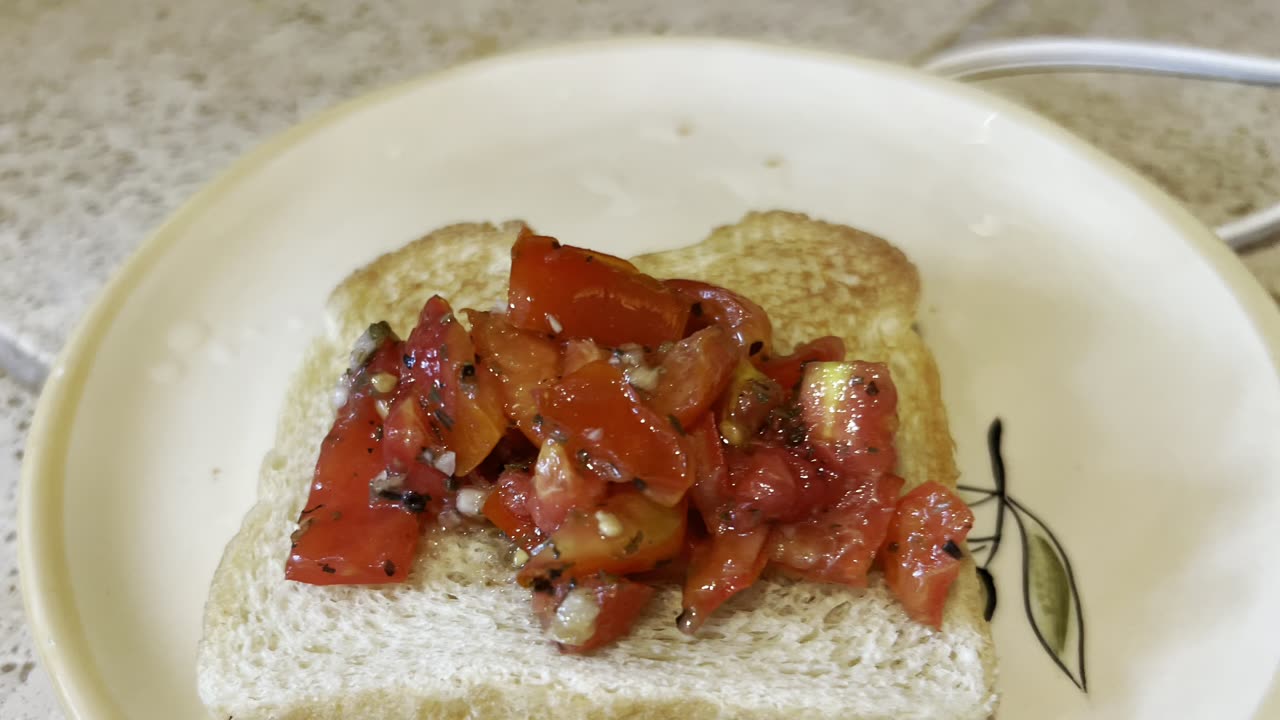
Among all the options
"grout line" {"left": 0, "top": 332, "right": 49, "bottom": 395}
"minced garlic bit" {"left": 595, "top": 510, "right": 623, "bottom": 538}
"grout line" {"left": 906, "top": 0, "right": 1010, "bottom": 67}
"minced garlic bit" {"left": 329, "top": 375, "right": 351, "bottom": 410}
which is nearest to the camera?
"minced garlic bit" {"left": 595, "top": 510, "right": 623, "bottom": 538}

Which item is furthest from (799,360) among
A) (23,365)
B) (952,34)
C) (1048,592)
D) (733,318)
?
(952,34)

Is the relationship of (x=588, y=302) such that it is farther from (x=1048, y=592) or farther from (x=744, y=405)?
(x=1048, y=592)

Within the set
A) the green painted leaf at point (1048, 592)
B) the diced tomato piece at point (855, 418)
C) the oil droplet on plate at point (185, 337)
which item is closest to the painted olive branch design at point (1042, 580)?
the green painted leaf at point (1048, 592)

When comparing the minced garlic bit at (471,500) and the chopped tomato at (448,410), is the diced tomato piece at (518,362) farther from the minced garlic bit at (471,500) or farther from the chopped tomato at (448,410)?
the minced garlic bit at (471,500)

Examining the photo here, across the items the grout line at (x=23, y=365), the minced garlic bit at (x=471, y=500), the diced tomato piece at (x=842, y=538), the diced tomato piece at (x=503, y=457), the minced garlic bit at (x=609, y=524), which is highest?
the grout line at (x=23, y=365)

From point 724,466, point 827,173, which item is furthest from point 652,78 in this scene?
point 724,466

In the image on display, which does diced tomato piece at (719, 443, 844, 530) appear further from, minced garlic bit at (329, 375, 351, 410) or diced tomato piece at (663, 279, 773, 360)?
minced garlic bit at (329, 375, 351, 410)

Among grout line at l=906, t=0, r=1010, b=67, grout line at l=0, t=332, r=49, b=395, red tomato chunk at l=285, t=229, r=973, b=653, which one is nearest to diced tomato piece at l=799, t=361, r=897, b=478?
red tomato chunk at l=285, t=229, r=973, b=653
